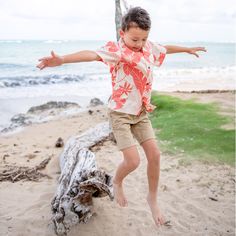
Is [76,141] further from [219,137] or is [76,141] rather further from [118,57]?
[118,57]

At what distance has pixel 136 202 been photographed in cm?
576

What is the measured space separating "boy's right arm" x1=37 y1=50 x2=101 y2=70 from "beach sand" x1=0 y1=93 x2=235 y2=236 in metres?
2.38

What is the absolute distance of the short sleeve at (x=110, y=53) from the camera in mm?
3558

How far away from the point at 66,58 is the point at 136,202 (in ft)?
10.4

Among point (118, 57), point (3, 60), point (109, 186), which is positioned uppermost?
point (118, 57)

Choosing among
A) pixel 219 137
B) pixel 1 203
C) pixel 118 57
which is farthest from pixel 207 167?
pixel 118 57

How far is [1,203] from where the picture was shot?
5625mm

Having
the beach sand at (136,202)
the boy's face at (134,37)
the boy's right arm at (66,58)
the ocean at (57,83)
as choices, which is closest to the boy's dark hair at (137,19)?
the boy's face at (134,37)

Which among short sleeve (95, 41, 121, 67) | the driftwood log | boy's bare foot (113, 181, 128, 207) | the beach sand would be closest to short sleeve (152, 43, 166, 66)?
short sleeve (95, 41, 121, 67)

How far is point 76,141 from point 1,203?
209cm

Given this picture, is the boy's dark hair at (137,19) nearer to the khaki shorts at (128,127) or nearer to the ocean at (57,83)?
the khaki shorts at (128,127)

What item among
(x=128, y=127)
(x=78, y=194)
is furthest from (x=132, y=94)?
(x=78, y=194)

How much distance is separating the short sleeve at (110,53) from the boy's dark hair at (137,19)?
0.23 meters

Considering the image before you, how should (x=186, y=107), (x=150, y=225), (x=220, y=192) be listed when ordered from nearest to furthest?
(x=150, y=225)
(x=220, y=192)
(x=186, y=107)
